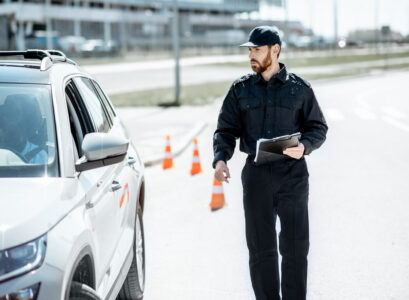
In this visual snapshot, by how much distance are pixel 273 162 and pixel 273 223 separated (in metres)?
0.40

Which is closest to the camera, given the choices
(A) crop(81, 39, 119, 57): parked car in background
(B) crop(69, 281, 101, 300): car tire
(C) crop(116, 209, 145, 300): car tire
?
(B) crop(69, 281, 101, 300): car tire

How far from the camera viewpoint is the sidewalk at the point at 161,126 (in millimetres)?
13031

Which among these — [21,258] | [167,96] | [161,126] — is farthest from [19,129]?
[167,96]

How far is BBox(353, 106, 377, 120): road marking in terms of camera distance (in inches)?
769

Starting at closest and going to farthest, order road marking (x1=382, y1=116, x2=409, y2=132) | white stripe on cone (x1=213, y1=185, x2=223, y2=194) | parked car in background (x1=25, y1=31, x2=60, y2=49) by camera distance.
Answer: white stripe on cone (x1=213, y1=185, x2=223, y2=194) < road marking (x1=382, y1=116, x2=409, y2=132) < parked car in background (x1=25, y1=31, x2=60, y2=49)

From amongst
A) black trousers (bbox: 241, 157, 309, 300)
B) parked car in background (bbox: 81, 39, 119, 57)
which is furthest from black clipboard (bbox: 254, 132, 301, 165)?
parked car in background (bbox: 81, 39, 119, 57)

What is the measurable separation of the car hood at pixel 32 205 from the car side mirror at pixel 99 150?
0.15 metres

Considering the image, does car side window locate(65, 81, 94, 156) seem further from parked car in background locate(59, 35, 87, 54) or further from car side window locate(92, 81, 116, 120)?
parked car in background locate(59, 35, 87, 54)

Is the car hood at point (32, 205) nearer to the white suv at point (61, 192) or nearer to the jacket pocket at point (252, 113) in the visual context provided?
the white suv at point (61, 192)

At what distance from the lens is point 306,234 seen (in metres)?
4.27

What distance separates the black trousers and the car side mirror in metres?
0.98

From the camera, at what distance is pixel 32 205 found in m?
2.90

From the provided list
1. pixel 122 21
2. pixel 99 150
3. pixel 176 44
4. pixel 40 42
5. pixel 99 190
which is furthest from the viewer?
pixel 122 21

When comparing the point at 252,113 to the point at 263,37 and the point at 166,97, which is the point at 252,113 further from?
the point at 166,97
